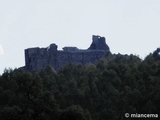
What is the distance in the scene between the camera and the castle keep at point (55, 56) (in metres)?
137

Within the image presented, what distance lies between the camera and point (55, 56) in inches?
5433

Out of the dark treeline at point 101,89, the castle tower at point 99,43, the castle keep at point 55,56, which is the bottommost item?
the dark treeline at point 101,89

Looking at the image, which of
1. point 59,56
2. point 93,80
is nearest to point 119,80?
point 93,80

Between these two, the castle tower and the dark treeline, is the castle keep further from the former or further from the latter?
the dark treeline

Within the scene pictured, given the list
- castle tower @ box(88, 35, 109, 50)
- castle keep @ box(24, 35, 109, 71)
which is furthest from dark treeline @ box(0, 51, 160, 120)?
castle tower @ box(88, 35, 109, 50)

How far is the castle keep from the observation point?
5379 inches

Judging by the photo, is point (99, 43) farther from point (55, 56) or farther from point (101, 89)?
point (101, 89)

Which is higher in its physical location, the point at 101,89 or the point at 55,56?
the point at 55,56

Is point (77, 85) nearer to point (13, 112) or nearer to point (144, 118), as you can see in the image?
point (144, 118)

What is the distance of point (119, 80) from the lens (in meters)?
99.3

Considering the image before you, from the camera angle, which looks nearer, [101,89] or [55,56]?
[101,89]

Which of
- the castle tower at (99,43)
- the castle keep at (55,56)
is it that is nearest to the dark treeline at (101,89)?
the castle keep at (55,56)

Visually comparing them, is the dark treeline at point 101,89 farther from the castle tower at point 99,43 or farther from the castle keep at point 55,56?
the castle tower at point 99,43

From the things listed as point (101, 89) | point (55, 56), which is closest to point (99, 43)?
point (55, 56)
